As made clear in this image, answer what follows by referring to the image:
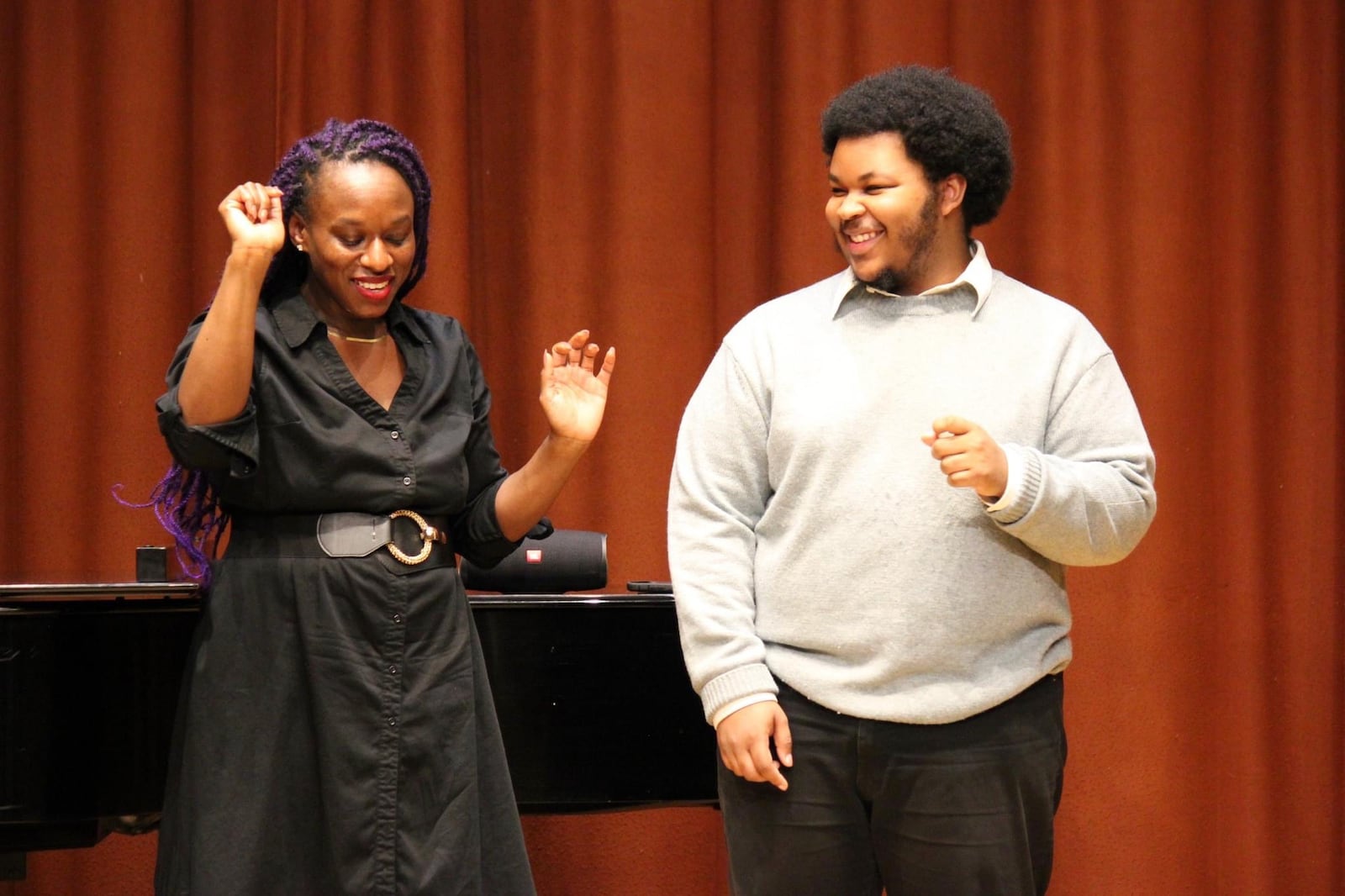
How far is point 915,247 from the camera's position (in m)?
2.04

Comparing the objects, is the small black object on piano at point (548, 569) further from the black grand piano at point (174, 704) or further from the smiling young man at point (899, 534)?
the smiling young man at point (899, 534)

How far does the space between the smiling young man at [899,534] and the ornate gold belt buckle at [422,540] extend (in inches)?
14.1

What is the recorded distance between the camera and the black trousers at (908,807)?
72.9 inches

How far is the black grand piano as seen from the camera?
2361mm

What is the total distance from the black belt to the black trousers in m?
0.59

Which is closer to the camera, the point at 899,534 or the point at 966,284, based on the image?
the point at 899,534

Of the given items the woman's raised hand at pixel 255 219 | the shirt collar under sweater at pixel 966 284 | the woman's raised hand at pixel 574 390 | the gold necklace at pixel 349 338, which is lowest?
the woman's raised hand at pixel 574 390

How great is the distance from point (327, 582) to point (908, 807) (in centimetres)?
86

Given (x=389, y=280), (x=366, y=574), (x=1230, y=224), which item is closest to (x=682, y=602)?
(x=366, y=574)

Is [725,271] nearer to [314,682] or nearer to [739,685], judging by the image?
[739,685]

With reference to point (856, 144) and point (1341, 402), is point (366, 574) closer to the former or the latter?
point (856, 144)

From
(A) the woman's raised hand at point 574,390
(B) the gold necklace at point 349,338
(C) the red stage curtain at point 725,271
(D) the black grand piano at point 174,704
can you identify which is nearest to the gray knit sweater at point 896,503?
(A) the woman's raised hand at point 574,390

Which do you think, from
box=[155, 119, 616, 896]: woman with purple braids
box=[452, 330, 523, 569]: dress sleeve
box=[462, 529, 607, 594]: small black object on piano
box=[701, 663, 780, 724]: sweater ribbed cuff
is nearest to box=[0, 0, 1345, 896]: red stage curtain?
box=[462, 529, 607, 594]: small black object on piano

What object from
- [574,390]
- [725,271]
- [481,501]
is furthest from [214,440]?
[725,271]
